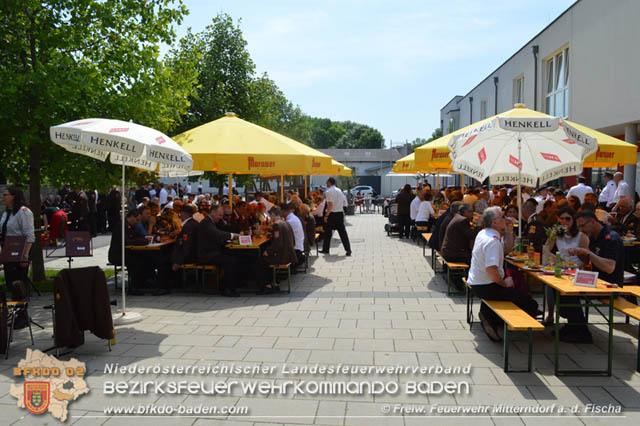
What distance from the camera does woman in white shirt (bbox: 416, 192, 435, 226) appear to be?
1367cm

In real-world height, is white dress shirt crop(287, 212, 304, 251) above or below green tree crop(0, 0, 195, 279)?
below

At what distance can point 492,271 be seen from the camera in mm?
5426

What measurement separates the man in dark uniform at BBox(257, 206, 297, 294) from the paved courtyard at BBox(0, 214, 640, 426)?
1.13 ft

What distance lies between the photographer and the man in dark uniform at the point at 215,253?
820 cm

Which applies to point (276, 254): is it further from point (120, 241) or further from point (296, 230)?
point (120, 241)

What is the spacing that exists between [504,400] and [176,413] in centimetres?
283

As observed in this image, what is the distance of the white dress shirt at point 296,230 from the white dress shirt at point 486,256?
409 cm

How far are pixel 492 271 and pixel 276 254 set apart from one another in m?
3.96

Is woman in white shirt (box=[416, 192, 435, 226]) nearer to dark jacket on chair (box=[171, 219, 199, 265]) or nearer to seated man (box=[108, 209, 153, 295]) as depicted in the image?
dark jacket on chair (box=[171, 219, 199, 265])

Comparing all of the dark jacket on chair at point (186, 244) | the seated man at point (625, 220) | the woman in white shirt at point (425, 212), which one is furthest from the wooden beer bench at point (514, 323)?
the woman in white shirt at point (425, 212)

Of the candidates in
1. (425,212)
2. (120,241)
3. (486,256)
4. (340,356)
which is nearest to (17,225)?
(120,241)

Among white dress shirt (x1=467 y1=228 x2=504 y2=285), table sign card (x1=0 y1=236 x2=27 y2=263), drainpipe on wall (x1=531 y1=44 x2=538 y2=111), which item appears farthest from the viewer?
drainpipe on wall (x1=531 y1=44 x2=538 y2=111)

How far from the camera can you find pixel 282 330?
6.23m

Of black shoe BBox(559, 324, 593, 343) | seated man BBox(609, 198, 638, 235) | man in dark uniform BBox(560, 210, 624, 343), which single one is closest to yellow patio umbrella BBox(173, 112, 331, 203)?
man in dark uniform BBox(560, 210, 624, 343)
